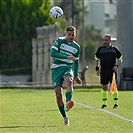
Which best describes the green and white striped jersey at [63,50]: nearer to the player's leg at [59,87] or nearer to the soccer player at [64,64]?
the soccer player at [64,64]

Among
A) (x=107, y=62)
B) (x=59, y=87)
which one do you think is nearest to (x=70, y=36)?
(x=59, y=87)

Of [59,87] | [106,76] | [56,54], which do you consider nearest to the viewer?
[56,54]

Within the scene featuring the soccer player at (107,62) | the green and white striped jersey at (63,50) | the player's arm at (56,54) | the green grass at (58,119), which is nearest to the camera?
the green grass at (58,119)

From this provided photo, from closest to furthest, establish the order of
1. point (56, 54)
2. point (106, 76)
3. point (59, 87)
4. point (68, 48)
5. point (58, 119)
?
1. point (56, 54)
2. point (59, 87)
3. point (68, 48)
4. point (58, 119)
5. point (106, 76)

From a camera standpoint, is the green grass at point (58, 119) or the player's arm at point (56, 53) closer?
the green grass at point (58, 119)

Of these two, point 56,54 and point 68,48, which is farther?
point 68,48

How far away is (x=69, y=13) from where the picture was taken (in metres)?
47.1

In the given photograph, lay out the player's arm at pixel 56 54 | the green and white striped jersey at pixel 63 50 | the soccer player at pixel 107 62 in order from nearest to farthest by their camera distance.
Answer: the player's arm at pixel 56 54 < the green and white striped jersey at pixel 63 50 < the soccer player at pixel 107 62

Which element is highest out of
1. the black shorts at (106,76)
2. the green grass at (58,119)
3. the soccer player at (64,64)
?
the soccer player at (64,64)

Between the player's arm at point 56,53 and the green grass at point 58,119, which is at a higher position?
the player's arm at point 56,53

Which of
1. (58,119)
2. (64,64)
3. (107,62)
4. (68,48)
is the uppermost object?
(68,48)

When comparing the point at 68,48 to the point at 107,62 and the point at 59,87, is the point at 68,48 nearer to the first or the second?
the point at 59,87

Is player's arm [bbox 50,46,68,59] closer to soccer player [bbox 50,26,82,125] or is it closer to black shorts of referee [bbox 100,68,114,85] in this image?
soccer player [bbox 50,26,82,125]

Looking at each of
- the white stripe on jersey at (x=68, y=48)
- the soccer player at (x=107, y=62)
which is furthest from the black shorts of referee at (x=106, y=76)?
the white stripe on jersey at (x=68, y=48)
